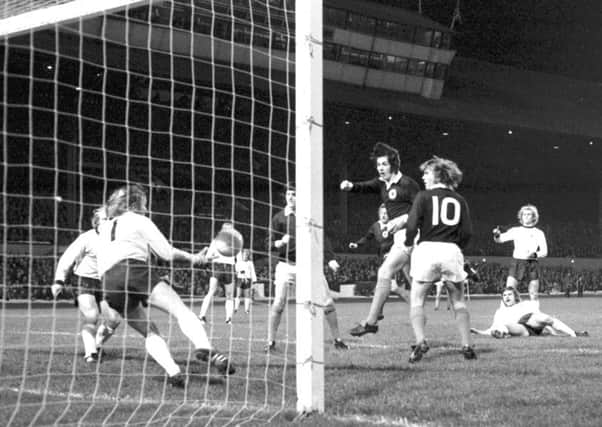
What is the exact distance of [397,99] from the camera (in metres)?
49.2

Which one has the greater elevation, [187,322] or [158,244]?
[158,244]

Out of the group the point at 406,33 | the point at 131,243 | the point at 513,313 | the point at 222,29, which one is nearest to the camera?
the point at 131,243

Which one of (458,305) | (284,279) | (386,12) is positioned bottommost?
(458,305)

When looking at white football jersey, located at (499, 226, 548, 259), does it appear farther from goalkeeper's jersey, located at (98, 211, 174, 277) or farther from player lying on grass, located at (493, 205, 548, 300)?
goalkeeper's jersey, located at (98, 211, 174, 277)

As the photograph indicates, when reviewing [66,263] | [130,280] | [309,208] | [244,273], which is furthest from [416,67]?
[309,208]

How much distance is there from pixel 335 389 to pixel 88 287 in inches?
162

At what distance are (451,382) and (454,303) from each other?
1966 mm

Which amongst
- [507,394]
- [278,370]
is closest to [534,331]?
[278,370]

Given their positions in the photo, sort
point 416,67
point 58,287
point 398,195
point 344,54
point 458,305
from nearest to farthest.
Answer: point 458,305 < point 58,287 < point 398,195 < point 344,54 < point 416,67

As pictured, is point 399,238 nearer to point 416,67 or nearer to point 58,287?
point 58,287

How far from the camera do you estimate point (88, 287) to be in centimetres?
1024

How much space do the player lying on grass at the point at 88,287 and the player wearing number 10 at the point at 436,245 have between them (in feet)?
10.1

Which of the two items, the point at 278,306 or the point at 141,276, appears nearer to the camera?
the point at 141,276

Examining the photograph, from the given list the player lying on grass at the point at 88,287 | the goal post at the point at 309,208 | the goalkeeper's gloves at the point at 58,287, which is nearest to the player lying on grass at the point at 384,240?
the player lying on grass at the point at 88,287
